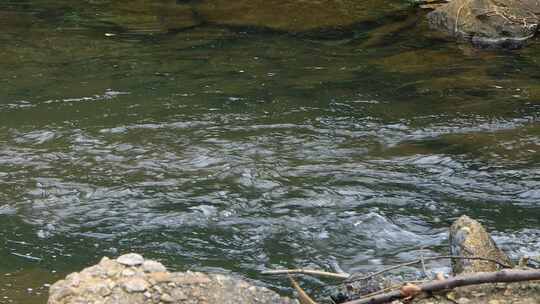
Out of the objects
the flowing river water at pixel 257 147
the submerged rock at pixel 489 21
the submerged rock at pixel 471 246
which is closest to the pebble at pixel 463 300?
the submerged rock at pixel 471 246

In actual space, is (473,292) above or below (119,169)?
above

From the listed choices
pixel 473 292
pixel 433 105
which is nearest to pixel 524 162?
pixel 433 105

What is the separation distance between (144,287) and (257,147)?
8.85 feet

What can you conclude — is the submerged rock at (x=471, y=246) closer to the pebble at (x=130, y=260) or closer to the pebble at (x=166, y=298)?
the pebble at (x=166, y=298)

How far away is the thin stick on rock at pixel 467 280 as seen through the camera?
290cm

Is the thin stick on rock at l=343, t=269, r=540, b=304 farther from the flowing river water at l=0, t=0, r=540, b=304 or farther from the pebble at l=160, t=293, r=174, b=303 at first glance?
the flowing river water at l=0, t=0, r=540, b=304

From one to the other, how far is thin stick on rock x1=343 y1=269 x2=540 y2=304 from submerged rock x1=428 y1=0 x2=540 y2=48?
6083 millimetres

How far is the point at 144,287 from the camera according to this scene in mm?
3170

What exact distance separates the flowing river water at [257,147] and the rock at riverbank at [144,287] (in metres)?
0.58

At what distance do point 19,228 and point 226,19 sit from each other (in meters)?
5.68

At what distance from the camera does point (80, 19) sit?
988 centimetres

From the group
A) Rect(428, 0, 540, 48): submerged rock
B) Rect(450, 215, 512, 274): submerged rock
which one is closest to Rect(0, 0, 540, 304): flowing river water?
Rect(428, 0, 540, 48): submerged rock

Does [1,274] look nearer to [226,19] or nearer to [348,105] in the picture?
[348,105]

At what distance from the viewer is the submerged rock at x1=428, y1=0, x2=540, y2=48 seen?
28.6 feet
